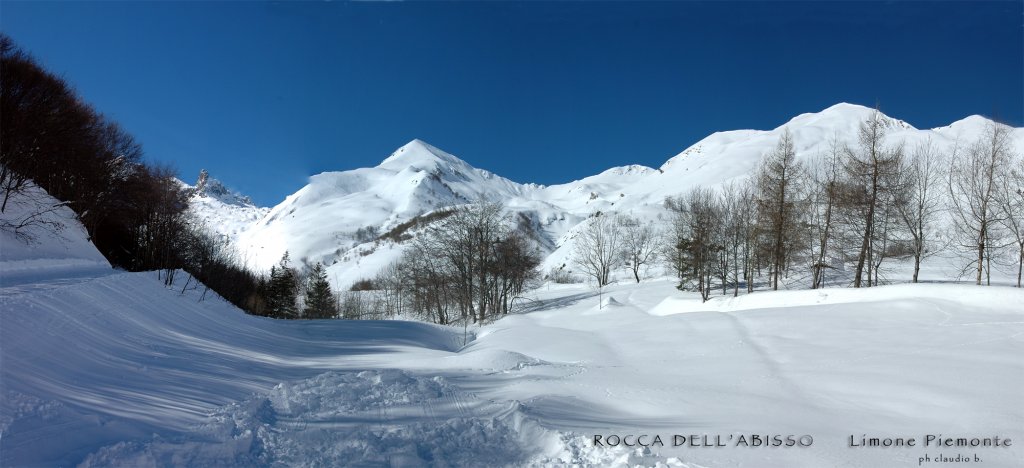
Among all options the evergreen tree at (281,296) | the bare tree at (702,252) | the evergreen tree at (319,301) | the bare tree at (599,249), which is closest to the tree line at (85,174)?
the evergreen tree at (281,296)

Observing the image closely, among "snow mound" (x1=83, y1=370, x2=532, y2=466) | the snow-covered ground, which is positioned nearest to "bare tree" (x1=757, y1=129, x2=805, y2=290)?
the snow-covered ground

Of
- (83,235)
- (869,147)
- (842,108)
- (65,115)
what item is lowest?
(83,235)

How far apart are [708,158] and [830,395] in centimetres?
12451

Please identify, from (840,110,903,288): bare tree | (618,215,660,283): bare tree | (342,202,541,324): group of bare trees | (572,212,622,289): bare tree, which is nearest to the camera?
(840,110,903,288): bare tree

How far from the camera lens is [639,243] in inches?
2451

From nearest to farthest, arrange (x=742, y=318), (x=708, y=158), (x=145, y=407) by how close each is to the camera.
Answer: (x=145, y=407)
(x=742, y=318)
(x=708, y=158)

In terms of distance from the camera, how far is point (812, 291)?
66.2 ft

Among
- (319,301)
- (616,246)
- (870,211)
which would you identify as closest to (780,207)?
(870,211)

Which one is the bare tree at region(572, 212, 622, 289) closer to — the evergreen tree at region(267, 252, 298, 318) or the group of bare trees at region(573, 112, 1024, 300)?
the group of bare trees at region(573, 112, 1024, 300)

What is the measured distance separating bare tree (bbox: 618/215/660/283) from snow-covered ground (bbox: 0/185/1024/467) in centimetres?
4427

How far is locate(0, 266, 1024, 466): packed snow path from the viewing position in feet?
15.4

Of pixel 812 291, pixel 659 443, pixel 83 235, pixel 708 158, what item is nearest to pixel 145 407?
pixel 659 443

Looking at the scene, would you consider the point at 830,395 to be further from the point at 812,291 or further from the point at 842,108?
the point at 842,108

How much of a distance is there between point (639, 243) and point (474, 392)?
57246 mm
